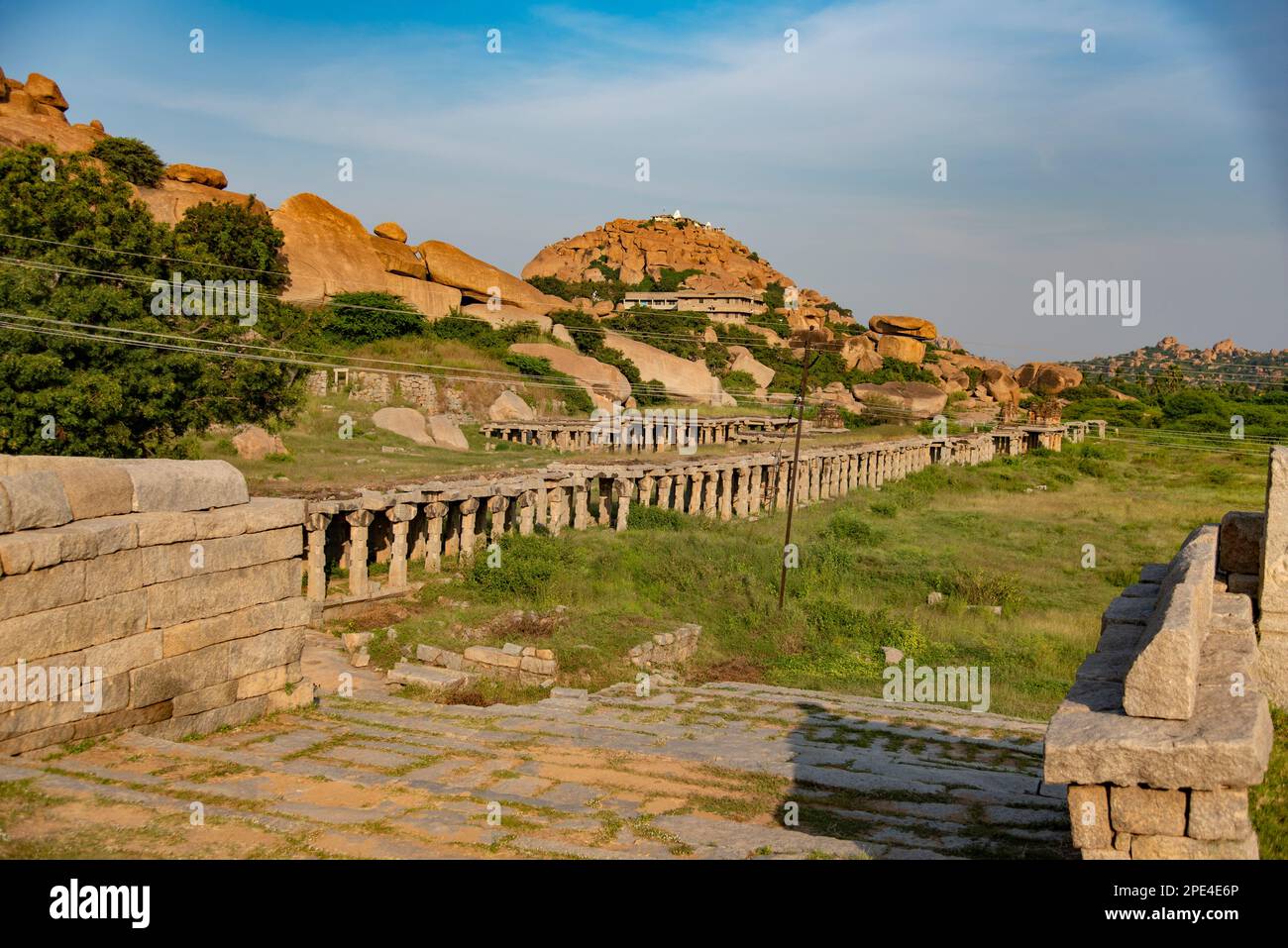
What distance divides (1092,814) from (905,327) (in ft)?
297

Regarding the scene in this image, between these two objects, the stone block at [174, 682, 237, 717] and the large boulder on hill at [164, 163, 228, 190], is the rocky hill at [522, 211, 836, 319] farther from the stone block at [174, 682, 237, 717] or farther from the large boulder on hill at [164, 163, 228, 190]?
the stone block at [174, 682, 237, 717]

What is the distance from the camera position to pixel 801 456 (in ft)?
128

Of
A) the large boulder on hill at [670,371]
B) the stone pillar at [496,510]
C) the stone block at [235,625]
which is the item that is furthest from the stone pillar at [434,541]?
the large boulder on hill at [670,371]

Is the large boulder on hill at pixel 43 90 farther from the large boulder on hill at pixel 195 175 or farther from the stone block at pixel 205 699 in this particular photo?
the stone block at pixel 205 699

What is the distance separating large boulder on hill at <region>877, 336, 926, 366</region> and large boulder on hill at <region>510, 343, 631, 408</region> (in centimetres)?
3717

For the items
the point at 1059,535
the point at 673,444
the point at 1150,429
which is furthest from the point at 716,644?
the point at 1150,429

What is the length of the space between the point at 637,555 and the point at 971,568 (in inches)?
319

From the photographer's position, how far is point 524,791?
6.75 meters

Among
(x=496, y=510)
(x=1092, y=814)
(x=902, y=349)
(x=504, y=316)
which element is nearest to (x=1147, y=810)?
(x=1092, y=814)

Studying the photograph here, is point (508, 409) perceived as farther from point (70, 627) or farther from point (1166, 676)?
point (1166, 676)

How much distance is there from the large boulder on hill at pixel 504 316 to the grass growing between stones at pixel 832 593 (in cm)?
2753

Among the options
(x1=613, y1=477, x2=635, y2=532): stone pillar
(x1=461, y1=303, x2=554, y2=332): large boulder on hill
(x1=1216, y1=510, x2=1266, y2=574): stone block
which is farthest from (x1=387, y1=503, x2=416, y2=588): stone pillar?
(x1=461, y1=303, x2=554, y2=332): large boulder on hill

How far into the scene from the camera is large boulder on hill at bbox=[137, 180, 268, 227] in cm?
4509
